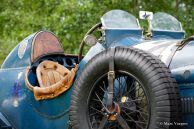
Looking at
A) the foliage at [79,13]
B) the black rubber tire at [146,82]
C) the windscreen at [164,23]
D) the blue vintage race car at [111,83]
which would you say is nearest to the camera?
the black rubber tire at [146,82]

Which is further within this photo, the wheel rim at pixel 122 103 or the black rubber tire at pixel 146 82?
the wheel rim at pixel 122 103

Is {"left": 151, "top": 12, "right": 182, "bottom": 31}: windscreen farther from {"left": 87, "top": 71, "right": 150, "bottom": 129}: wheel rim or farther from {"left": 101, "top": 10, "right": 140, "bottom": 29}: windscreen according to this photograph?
{"left": 87, "top": 71, "right": 150, "bottom": 129}: wheel rim

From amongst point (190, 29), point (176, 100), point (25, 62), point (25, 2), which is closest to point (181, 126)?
point (176, 100)

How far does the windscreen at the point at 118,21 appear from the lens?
5.18m

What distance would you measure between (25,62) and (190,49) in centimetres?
215

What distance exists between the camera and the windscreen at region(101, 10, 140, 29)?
5176 mm

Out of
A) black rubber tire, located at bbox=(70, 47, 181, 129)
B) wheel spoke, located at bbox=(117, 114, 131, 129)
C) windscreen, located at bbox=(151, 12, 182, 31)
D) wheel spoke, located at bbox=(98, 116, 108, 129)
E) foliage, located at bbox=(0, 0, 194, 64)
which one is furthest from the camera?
foliage, located at bbox=(0, 0, 194, 64)

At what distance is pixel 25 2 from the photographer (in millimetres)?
12469

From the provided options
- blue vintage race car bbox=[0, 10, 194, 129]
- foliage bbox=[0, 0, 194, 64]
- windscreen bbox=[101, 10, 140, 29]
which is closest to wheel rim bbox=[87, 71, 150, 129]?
blue vintage race car bbox=[0, 10, 194, 129]

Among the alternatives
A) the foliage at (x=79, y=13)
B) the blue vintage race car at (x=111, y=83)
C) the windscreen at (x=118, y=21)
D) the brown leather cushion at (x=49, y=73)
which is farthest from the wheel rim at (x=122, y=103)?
the foliage at (x=79, y=13)

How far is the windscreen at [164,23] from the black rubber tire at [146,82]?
131 cm

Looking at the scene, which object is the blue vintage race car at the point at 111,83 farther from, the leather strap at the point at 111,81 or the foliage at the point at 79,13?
the foliage at the point at 79,13

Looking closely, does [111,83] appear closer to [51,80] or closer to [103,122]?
[103,122]

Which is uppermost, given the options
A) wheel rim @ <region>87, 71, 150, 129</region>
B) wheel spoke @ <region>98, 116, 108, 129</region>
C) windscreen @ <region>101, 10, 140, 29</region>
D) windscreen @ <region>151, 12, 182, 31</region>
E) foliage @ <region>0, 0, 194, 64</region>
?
windscreen @ <region>101, 10, 140, 29</region>
